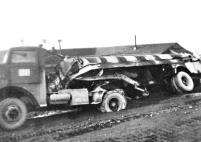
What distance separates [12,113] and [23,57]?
159 cm

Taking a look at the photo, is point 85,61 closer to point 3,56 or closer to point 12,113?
point 3,56

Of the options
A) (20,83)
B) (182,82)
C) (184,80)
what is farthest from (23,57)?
(184,80)

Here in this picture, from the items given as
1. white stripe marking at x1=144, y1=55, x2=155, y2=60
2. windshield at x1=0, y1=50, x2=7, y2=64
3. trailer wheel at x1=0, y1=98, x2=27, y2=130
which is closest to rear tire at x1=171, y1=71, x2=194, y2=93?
white stripe marking at x1=144, y1=55, x2=155, y2=60

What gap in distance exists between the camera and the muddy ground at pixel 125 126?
20.1 feet

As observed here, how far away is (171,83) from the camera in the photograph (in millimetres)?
11578

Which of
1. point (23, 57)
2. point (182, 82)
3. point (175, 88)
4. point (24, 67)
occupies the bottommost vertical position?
point (175, 88)

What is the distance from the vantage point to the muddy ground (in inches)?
242

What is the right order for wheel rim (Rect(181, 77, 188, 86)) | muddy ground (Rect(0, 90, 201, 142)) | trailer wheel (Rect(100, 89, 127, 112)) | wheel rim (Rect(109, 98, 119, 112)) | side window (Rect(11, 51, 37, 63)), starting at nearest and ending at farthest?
1. muddy ground (Rect(0, 90, 201, 142))
2. side window (Rect(11, 51, 37, 63))
3. trailer wheel (Rect(100, 89, 127, 112))
4. wheel rim (Rect(109, 98, 119, 112))
5. wheel rim (Rect(181, 77, 188, 86))

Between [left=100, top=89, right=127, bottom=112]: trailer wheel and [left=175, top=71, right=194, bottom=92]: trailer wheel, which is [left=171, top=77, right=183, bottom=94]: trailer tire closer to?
[left=175, top=71, right=194, bottom=92]: trailer wheel

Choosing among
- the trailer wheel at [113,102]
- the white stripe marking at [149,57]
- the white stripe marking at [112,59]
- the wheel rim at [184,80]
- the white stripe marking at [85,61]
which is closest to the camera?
the trailer wheel at [113,102]

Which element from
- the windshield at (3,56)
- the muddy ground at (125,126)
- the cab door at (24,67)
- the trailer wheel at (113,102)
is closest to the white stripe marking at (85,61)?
the trailer wheel at (113,102)

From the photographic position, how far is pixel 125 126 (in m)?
7.05

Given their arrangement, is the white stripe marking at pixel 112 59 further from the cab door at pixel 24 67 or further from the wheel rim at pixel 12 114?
the wheel rim at pixel 12 114

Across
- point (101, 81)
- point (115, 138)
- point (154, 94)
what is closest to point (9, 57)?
point (101, 81)
